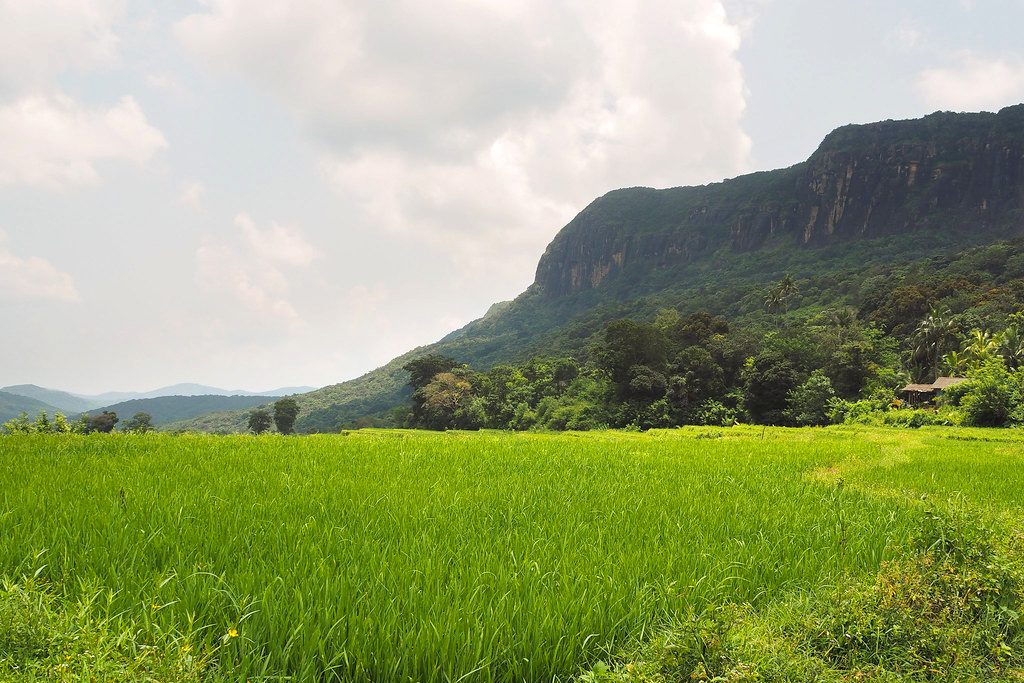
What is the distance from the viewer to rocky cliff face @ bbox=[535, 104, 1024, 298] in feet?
403

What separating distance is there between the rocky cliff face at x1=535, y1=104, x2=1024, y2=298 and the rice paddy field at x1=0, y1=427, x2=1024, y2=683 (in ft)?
494

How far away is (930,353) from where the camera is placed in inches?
1618

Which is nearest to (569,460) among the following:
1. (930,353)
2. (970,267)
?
(930,353)

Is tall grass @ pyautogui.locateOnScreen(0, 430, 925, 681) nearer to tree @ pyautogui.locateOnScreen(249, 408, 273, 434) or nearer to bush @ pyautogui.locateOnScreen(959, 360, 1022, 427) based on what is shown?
bush @ pyautogui.locateOnScreen(959, 360, 1022, 427)

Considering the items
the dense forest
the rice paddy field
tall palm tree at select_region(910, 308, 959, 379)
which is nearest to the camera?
the rice paddy field

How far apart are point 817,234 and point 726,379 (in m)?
124

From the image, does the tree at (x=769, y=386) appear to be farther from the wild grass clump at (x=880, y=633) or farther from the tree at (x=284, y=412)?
the tree at (x=284, y=412)

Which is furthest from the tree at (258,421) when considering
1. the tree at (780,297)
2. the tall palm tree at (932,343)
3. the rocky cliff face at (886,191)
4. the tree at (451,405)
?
the rocky cliff face at (886,191)

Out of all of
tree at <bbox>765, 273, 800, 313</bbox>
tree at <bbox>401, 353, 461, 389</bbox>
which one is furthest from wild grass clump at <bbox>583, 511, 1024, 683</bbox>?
tree at <bbox>765, 273, 800, 313</bbox>

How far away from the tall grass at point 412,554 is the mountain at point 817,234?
83.6 metres

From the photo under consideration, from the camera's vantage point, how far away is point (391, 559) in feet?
10.1

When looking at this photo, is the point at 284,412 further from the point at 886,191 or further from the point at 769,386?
the point at 886,191

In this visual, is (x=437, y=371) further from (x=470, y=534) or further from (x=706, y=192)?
(x=706, y=192)

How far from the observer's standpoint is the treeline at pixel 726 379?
33344 mm
